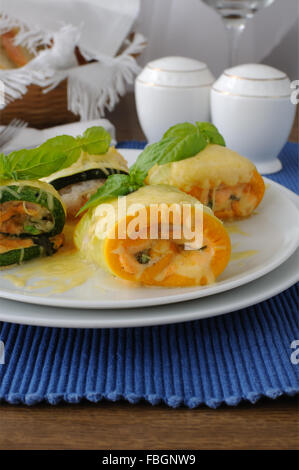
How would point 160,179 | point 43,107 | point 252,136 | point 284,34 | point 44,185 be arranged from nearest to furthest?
point 44,185 → point 160,179 → point 252,136 → point 43,107 → point 284,34

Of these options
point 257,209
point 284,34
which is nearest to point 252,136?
point 257,209

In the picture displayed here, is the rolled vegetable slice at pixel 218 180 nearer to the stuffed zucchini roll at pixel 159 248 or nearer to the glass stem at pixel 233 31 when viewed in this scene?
the stuffed zucchini roll at pixel 159 248

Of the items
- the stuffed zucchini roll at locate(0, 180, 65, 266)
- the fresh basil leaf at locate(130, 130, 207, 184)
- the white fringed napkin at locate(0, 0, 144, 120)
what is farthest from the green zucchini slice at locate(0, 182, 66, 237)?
the white fringed napkin at locate(0, 0, 144, 120)

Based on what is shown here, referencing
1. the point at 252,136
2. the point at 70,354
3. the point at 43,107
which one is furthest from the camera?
the point at 43,107

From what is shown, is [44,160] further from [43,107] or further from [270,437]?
[43,107]

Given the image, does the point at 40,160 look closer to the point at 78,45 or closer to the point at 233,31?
the point at 78,45

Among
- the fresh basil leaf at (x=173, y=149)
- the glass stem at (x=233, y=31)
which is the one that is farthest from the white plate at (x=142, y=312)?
the glass stem at (x=233, y=31)
